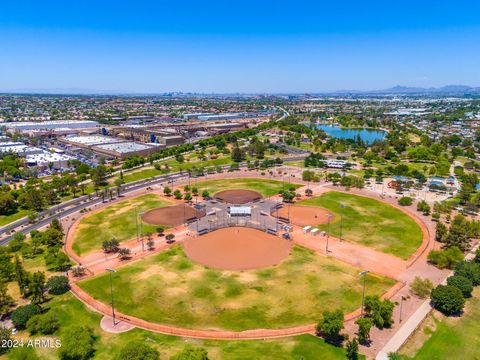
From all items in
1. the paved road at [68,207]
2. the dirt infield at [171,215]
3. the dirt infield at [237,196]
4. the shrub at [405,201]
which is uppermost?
the shrub at [405,201]

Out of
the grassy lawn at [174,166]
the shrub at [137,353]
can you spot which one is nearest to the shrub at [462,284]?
the shrub at [137,353]

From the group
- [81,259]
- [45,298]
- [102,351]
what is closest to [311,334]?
[102,351]

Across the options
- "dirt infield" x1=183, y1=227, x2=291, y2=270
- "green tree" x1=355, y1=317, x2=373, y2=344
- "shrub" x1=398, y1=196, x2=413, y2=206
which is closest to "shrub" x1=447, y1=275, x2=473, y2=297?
"green tree" x1=355, y1=317, x2=373, y2=344

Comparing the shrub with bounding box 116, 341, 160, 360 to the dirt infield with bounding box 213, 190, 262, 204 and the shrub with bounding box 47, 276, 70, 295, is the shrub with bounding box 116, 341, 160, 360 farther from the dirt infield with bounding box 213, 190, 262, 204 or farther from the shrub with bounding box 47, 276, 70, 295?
the dirt infield with bounding box 213, 190, 262, 204

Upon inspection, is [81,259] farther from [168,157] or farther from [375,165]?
[375,165]

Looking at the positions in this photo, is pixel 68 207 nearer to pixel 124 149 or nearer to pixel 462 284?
pixel 124 149

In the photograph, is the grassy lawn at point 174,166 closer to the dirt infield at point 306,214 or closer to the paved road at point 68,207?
the paved road at point 68,207

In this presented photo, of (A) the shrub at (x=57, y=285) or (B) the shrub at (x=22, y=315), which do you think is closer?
(B) the shrub at (x=22, y=315)
